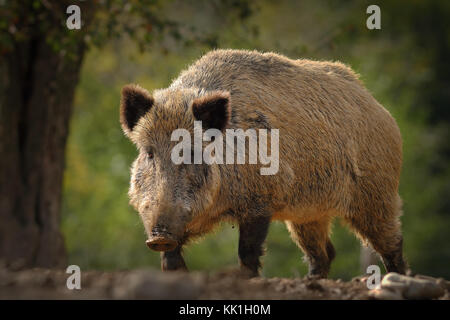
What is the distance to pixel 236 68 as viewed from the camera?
7055 mm

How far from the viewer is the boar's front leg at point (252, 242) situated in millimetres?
6316

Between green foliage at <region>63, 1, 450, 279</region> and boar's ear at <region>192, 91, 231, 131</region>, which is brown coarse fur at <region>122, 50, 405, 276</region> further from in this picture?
green foliage at <region>63, 1, 450, 279</region>

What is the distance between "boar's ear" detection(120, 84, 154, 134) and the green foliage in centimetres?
1806

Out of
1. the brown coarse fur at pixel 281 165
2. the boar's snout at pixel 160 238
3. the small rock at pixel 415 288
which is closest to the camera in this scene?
the small rock at pixel 415 288

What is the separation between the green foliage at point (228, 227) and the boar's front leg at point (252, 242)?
18.4m

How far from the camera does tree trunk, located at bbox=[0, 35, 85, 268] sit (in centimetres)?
932

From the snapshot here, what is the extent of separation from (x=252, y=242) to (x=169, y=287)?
2022 millimetres

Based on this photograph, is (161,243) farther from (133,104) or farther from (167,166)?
(133,104)

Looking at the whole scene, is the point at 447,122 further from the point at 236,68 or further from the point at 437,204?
the point at 236,68
